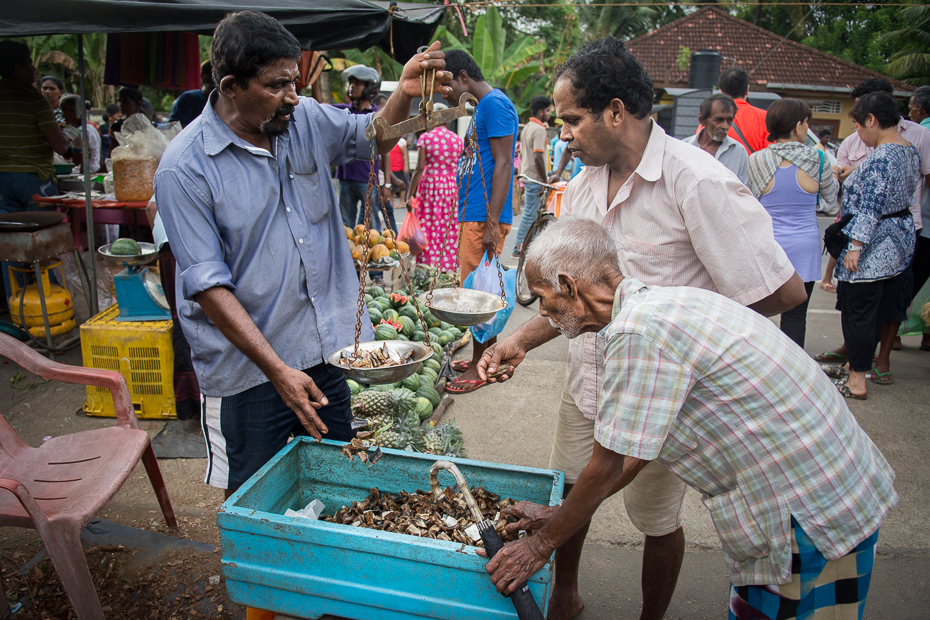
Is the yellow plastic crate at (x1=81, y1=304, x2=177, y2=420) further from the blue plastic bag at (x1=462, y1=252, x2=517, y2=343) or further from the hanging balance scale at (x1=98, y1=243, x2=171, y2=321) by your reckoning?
the blue plastic bag at (x1=462, y1=252, x2=517, y2=343)

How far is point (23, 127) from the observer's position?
544 cm

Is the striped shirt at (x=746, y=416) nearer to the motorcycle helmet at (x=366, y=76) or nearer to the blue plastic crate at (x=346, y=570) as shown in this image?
the blue plastic crate at (x=346, y=570)

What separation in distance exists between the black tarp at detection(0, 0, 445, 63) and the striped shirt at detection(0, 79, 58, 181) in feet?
7.99

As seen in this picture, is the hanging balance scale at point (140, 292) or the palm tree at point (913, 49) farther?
the palm tree at point (913, 49)

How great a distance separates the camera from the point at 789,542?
145 centimetres

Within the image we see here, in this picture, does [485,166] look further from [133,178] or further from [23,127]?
[23,127]

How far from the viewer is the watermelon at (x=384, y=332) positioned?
4.47 metres

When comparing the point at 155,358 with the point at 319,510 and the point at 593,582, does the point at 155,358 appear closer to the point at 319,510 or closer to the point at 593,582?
the point at 319,510

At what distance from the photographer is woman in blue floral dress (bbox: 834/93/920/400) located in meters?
4.11

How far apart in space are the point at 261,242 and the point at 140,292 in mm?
2443

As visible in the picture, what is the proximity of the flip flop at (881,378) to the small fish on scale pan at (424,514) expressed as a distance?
4.11 metres

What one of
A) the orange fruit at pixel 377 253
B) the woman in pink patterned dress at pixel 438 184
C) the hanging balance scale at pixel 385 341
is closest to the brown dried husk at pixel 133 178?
the orange fruit at pixel 377 253

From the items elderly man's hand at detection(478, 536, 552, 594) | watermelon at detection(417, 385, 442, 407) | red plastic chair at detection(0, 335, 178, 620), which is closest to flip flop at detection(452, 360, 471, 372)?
watermelon at detection(417, 385, 442, 407)

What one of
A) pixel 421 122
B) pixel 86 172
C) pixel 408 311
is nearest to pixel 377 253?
pixel 408 311
